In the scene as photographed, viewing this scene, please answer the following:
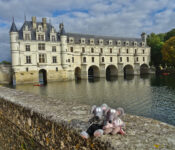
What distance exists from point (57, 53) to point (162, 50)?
110 ft

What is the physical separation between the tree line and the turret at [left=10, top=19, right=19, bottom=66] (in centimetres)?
4259

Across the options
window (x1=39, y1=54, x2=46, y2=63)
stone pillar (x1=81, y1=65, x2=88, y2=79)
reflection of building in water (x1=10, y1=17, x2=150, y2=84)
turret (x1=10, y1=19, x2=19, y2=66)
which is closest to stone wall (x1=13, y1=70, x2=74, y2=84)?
Result: reflection of building in water (x1=10, y1=17, x2=150, y2=84)

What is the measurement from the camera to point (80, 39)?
47.8 meters

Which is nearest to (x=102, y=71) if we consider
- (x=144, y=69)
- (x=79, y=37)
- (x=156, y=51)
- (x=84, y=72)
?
(x=84, y=72)

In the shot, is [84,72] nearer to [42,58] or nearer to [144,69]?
[42,58]

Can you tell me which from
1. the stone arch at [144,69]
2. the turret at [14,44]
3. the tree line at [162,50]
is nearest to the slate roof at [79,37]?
the turret at [14,44]

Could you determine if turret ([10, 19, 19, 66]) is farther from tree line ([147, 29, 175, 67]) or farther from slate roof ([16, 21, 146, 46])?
tree line ([147, 29, 175, 67])

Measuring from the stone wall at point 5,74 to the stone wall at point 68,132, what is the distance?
37.4 meters

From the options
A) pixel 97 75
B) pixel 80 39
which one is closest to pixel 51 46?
pixel 80 39

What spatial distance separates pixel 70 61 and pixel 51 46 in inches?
265

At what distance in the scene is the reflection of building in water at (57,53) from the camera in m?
36.6

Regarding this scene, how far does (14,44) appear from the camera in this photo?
117 feet

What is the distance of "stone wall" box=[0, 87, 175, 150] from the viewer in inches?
80.4

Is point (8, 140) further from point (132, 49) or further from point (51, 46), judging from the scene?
point (132, 49)
